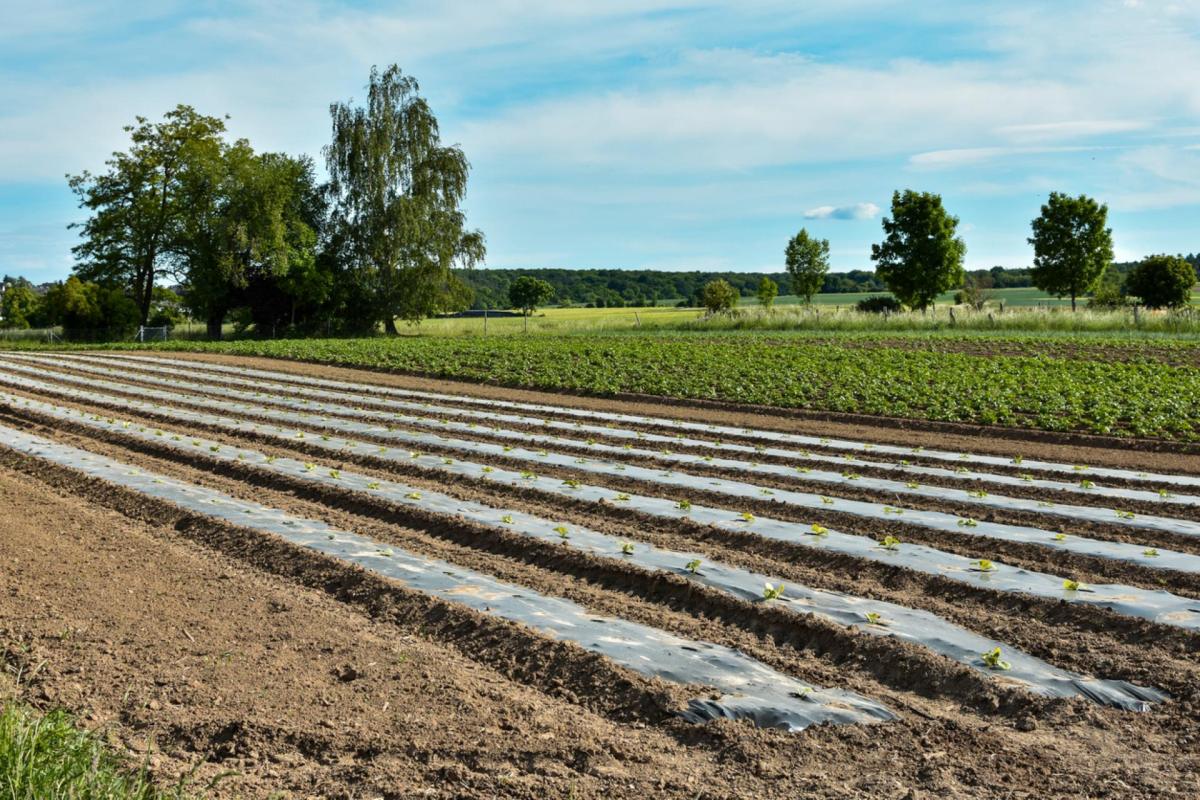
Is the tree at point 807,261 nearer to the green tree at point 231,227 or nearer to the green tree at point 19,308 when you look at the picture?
the green tree at point 231,227

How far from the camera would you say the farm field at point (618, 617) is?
5.37 meters

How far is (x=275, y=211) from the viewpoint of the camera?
52531 millimetres

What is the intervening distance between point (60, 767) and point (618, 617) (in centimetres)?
406

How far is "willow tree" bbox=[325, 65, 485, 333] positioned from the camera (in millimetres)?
54375

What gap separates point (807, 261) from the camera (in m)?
72.3

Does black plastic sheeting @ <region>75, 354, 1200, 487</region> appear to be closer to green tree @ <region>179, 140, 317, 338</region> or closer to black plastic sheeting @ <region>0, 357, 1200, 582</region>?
black plastic sheeting @ <region>0, 357, 1200, 582</region>

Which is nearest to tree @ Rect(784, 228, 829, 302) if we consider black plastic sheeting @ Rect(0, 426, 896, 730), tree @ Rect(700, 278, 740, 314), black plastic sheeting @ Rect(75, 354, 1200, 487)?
tree @ Rect(700, 278, 740, 314)

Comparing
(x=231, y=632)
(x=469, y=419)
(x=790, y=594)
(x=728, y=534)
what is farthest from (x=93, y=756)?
(x=469, y=419)

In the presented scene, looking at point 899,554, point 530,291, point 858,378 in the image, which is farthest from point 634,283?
point 899,554

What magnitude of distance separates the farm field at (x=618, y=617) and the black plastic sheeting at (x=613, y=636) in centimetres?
3

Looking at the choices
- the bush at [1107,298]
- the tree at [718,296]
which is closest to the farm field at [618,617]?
the bush at [1107,298]

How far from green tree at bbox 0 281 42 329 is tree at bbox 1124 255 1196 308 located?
81.2 m

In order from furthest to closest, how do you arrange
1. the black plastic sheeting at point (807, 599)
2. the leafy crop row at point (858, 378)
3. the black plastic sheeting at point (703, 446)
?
the leafy crop row at point (858, 378) → the black plastic sheeting at point (703, 446) → the black plastic sheeting at point (807, 599)

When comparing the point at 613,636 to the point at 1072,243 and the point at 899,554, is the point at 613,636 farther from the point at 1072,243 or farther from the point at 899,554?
the point at 1072,243
